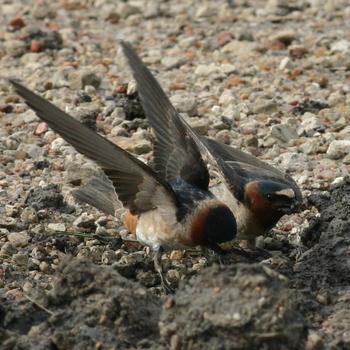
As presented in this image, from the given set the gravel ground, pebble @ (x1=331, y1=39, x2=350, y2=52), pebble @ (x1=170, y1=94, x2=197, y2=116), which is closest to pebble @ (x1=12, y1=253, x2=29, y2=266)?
the gravel ground

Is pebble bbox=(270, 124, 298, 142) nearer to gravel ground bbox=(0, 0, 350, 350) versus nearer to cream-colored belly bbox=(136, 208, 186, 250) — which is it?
gravel ground bbox=(0, 0, 350, 350)

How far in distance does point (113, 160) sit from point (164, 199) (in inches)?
22.9

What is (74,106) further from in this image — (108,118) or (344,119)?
(344,119)

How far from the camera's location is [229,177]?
7.64 metres

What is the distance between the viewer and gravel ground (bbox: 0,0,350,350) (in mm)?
5535

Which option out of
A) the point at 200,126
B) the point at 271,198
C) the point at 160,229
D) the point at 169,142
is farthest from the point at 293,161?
the point at 160,229

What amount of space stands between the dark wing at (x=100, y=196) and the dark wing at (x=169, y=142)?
385mm

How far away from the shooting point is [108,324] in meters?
5.80

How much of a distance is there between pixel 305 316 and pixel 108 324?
102 cm

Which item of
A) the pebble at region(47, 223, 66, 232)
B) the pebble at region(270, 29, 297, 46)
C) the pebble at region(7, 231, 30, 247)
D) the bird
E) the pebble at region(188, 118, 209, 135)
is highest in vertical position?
the bird

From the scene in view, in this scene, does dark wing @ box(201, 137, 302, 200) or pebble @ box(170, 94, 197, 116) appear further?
pebble @ box(170, 94, 197, 116)

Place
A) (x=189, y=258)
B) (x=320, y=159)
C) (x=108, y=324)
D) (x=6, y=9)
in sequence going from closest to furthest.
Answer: (x=108, y=324)
(x=189, y=258)
(x=320, y=159)
(x=6, y=9)

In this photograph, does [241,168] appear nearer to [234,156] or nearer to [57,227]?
[234,156]

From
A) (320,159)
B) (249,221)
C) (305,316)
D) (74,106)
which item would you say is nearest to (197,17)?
(74,106)
